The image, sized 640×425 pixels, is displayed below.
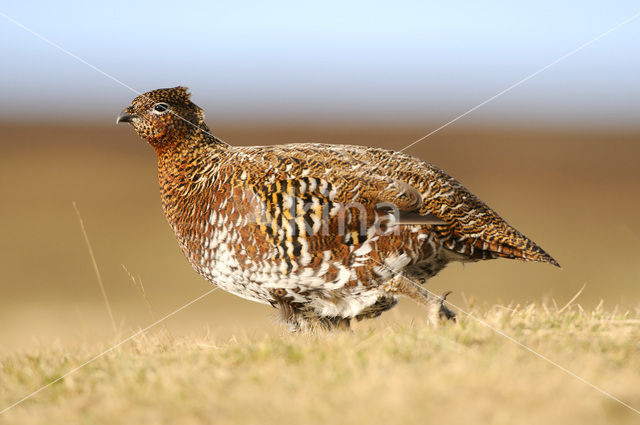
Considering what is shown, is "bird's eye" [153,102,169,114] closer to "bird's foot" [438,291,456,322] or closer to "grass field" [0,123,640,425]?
"grass field" [0,123,640,425]

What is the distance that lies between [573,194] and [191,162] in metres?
19.3

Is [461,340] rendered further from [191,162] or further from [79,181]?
[79,181]

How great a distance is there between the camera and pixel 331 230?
534 cm

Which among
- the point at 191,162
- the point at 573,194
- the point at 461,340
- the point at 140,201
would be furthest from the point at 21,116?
the point at 461,340

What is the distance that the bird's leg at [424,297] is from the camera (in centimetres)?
554

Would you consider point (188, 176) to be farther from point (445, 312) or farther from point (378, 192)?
point (445, 312)

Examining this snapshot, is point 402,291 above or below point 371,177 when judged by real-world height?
below

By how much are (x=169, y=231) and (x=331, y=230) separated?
1576 cm

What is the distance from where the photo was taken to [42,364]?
5.02 m

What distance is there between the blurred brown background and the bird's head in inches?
193

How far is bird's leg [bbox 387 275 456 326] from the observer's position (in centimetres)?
554

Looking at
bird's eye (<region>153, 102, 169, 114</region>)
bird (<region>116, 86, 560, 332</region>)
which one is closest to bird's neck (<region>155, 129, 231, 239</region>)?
bird (<region>116, 86, 560, 332</region>)

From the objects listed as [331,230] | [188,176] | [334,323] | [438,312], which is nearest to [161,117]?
[188,176]

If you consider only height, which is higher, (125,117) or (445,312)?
(125,117)
